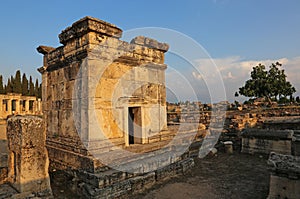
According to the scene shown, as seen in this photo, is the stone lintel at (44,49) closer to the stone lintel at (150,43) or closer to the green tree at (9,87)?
the stone lintel at (150,43)

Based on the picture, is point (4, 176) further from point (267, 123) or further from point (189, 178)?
point (267, 123)

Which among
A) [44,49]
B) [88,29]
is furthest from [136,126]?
[44,49]

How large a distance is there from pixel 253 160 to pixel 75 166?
6.55 metres

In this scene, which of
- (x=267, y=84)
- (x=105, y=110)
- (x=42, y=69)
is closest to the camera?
(x=105, y=110)

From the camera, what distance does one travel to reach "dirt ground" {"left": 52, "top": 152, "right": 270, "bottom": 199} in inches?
194

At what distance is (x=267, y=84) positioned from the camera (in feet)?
92.4

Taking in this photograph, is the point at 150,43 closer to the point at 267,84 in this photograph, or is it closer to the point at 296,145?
the point at 296,145

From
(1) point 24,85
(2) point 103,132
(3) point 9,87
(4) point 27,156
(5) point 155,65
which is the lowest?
(4) point 27,156

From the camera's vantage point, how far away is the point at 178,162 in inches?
263

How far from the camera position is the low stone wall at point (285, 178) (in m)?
3.90

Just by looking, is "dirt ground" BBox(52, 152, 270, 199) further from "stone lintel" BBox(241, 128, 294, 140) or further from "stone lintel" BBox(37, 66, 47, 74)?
"stone lintel" BBox(37, 66, 47, 74)

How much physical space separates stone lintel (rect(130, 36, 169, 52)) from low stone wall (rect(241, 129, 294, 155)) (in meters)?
5.22

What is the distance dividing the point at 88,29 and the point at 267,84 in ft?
95.5

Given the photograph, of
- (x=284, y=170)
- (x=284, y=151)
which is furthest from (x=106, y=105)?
(x=284, y=151)
